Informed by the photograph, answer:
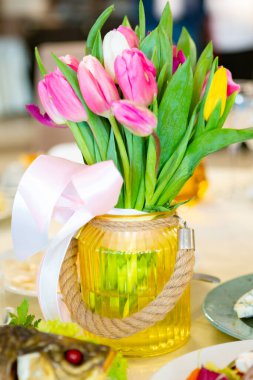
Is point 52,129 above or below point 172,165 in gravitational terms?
below

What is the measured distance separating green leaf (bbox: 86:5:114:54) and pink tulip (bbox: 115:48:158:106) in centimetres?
12

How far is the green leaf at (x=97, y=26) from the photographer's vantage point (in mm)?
920

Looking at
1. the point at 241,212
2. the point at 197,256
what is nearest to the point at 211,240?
the point at 197,256

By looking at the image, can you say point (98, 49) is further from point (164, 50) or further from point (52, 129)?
point (52, 129)

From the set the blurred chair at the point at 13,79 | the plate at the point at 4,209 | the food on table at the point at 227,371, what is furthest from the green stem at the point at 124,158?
the blurred chair at the point at 13,79

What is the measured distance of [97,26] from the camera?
3.05ft

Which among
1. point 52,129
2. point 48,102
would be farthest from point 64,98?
point 52,129

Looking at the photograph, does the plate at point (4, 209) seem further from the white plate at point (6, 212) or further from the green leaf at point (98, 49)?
the green leaf at point (98, 49)

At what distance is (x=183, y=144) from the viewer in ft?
2.90

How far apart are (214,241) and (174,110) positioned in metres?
0.56

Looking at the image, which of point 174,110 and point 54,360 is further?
point 174,110

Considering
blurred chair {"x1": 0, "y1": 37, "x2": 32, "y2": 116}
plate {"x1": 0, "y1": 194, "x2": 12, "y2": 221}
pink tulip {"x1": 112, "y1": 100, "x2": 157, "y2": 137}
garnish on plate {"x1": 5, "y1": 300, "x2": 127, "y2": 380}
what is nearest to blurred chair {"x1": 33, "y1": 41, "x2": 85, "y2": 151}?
plate {"x1": 0, "y1": 194, "x2": 12, "y2": 221}

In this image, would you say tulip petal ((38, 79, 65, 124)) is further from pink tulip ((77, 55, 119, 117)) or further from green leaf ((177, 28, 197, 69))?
green leaf ((177, 28, 197, 69))

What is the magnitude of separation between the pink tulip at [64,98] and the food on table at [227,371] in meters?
0.33
